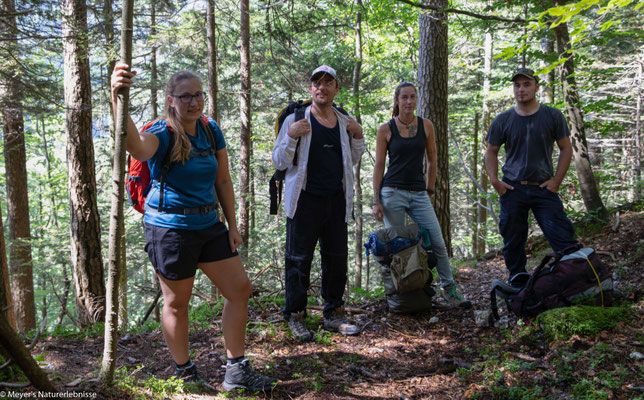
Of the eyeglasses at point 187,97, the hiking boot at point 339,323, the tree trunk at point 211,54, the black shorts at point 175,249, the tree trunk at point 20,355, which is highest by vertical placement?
the tree trunk at point 211,54

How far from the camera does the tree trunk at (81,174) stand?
229 inches

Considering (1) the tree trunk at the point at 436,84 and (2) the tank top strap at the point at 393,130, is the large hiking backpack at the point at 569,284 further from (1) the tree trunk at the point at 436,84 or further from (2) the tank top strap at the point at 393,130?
(1) the tree trunk at the point at 436,84

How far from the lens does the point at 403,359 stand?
12.4 feet

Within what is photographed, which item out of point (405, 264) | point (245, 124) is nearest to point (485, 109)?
point (245, 124)

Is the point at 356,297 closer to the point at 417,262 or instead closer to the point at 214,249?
the point at 417,262

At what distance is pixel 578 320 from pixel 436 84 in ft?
14.3

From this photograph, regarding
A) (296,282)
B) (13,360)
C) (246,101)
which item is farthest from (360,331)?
(246,101)

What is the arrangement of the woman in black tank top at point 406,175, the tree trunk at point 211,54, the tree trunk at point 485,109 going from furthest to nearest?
1. the tree trunk at point 485,109
2. the tree trunk at point 211,54
3. the woman in black tank top at point 406,175

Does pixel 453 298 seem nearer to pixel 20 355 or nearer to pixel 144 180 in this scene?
pixel 144 180

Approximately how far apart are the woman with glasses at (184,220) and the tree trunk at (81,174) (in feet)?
12.9

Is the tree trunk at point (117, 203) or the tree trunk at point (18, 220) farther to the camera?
the tree trunk at point (18, 220)

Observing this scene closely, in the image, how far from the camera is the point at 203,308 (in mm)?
5445

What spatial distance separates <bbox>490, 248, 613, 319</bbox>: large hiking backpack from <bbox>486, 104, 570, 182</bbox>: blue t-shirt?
88cm

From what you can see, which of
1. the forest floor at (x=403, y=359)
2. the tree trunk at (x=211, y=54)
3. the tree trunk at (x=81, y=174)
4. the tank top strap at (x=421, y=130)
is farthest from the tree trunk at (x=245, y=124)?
the tank top strap at (x=421, y=130)
